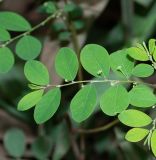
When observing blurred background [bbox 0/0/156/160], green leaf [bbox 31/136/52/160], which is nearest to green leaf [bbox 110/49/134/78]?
blurred background [bbox 0/0/156/160]

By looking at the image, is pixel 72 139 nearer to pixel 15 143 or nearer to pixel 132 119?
pixel 15 143

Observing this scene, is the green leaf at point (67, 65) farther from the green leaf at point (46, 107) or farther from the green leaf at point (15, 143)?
the green leaf at point (15, 143)

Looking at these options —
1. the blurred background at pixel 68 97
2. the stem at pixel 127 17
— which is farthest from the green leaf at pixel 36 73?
the stem at pixel 127 17

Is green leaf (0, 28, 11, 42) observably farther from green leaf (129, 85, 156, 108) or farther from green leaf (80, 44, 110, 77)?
green leaf (129, 85, 156, 108)

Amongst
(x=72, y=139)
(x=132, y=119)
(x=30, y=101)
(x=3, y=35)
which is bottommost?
(x=72, y=139)

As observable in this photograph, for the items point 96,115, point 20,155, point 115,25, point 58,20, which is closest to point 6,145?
point 20,155

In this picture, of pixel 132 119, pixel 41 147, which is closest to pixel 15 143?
pixel 41 147
